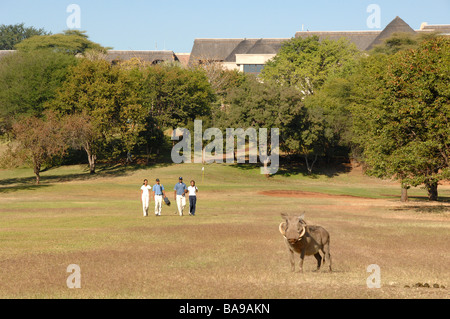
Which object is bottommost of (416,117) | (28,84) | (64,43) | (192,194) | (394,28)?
(192,194)

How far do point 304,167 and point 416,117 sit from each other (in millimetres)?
50630

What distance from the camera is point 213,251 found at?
68.9 feet

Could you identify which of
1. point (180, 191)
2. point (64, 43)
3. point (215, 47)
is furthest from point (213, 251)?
point (215, 47)

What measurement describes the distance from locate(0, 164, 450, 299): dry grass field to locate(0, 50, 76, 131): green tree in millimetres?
36634

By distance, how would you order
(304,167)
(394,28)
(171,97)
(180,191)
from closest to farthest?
(180,191) → (304,167) → (171,97) → (394,28)

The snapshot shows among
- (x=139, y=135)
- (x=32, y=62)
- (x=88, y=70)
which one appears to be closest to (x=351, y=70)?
(x=139, y=135)

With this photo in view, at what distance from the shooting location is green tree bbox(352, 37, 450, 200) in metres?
37.5

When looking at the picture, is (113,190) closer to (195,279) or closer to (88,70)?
(88,70)

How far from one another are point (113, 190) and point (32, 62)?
2990 centimetres

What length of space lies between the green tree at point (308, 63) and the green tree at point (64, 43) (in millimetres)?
44161

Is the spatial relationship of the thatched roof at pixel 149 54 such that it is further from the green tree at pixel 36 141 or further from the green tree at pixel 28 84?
the green tree at pixel 36 141

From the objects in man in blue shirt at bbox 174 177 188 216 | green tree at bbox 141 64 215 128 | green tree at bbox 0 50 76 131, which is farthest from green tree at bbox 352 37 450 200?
green tree at bbox 0 50 76 131

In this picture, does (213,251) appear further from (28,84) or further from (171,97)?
(171,97)

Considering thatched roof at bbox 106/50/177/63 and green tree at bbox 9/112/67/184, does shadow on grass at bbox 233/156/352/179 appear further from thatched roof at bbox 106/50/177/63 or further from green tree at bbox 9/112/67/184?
thatched roof at bbox 106/50/177/63
